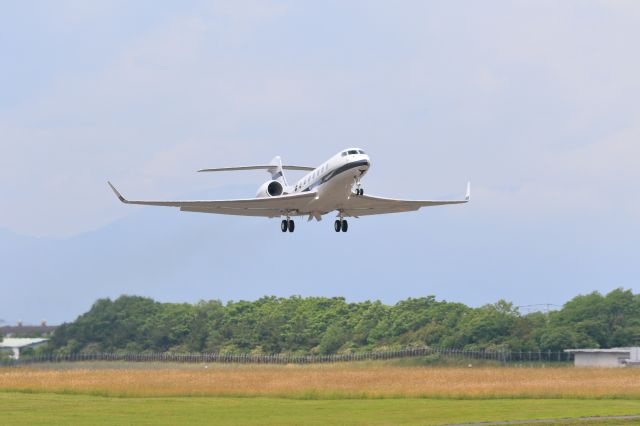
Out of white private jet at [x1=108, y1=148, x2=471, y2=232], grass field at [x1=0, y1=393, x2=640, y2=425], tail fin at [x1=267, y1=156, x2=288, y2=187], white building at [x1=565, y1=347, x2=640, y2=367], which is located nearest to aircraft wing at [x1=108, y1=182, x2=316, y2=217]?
white private jet at [x1=108, y1=148, x2=471, y2=232]

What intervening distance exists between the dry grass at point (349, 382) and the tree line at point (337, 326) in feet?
43.3

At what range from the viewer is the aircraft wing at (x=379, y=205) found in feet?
198

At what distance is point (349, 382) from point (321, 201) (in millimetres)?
26303

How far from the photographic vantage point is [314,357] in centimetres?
11294

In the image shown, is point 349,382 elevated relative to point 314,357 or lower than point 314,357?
lower

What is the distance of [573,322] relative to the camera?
111 m

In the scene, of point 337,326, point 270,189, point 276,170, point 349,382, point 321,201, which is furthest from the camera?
point 337,326

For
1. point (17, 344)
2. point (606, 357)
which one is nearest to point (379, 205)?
point (606, 357)

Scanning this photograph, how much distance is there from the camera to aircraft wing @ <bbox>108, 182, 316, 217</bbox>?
6000 cm

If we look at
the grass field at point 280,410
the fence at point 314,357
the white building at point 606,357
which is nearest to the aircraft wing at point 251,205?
the grass field at point 280,410

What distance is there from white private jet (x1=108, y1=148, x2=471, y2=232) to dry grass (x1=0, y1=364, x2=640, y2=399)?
14.8 m

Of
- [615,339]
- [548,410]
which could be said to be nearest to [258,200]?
[548,410]

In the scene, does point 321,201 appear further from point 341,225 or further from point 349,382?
point 349,382

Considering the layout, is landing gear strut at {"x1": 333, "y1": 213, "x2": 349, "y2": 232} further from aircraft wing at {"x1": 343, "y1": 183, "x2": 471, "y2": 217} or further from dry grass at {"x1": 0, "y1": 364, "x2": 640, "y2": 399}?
dry grass at {"x1": 0, "y1": 364, "x2": 640, "y2": 399}
